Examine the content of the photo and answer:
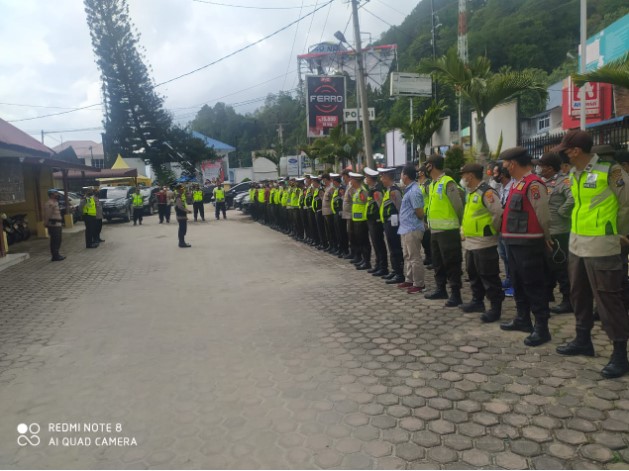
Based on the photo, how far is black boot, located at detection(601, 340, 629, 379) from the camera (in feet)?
12.5

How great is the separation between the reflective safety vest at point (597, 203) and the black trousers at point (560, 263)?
1.08m

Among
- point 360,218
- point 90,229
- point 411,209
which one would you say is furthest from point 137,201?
point 411,209

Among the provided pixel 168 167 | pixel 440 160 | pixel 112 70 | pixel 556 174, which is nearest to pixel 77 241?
pixel 440 160

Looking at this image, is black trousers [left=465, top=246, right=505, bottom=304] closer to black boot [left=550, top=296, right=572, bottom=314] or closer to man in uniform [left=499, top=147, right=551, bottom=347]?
man in uniform [left=499, top=147, right=551, bottom=347]

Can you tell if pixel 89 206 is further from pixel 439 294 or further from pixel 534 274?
pixel 534 274

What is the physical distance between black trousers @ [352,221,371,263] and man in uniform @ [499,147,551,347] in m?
4.27

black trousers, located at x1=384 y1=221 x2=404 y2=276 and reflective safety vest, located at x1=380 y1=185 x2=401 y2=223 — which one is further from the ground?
reflective safety vest, located at x1=380 y1=185 x2=401 y2=223

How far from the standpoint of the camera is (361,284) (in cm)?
782

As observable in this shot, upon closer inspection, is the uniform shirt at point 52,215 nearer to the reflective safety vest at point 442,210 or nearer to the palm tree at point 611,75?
the reflective safety vest at point 442,210

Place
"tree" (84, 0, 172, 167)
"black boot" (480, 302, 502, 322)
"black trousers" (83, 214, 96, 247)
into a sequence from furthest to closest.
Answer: "tree" (84, 0, 172, 167) → "black trousers" (83, 214, 96, 247) → "black boot" (480, 302, 502, 322)

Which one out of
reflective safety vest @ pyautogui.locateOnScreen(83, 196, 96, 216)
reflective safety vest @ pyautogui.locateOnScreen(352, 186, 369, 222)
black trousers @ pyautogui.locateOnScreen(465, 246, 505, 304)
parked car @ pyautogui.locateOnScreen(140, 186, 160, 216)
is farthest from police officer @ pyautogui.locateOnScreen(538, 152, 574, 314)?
parked car @ pyautogui.locateOnScreen(140, 186, 160, 216)

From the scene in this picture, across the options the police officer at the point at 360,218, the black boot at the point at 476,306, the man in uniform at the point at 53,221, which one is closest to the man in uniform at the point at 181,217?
the man in uniform at the point at 53,221

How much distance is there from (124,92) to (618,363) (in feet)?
162

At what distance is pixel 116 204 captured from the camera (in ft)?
74.9
